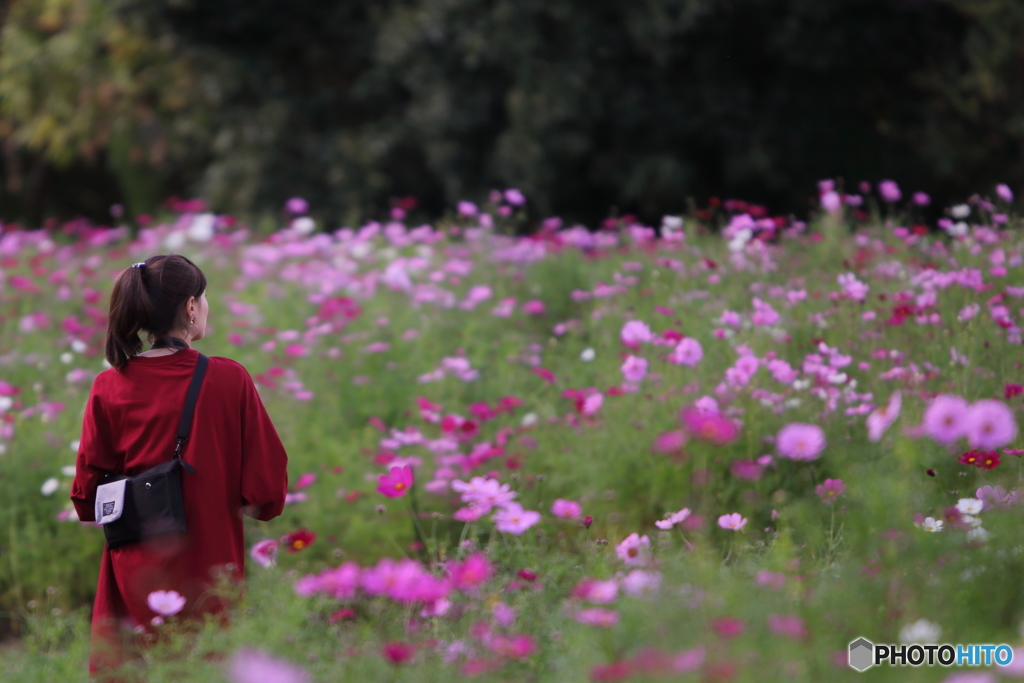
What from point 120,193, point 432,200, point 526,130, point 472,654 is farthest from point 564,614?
point 120,193

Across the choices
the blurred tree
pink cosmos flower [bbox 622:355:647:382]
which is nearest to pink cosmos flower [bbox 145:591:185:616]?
pink cosmos flower [bbox 622:355:647:382]

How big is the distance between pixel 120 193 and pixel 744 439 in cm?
1251

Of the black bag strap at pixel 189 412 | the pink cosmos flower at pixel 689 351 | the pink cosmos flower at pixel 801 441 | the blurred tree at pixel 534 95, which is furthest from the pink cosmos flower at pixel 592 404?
the blurred tree at pixel 534 95

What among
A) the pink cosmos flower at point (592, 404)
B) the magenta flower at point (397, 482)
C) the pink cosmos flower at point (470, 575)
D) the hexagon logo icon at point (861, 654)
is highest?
the pink cosmos flower at point (470, 575)

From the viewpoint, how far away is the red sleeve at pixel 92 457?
2.15 meters

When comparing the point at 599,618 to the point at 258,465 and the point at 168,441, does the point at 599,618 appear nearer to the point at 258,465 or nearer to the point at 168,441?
the point at 258,465

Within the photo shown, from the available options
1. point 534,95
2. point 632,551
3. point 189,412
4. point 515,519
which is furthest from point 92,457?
point 534,95

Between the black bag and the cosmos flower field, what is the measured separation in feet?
0.66

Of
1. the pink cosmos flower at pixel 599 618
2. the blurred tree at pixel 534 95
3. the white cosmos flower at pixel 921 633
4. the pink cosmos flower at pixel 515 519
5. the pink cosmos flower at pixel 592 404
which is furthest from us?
the blurred tree at pixel 534 95

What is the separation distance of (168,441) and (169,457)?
1.5 inches

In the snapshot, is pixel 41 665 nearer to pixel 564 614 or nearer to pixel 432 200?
pixel 564 614

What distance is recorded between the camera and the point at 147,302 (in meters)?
2.13

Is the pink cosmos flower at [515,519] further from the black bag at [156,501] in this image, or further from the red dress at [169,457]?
the black bag at [156,501]

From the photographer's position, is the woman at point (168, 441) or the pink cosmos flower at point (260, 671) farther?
the woman at point (168, 441)
